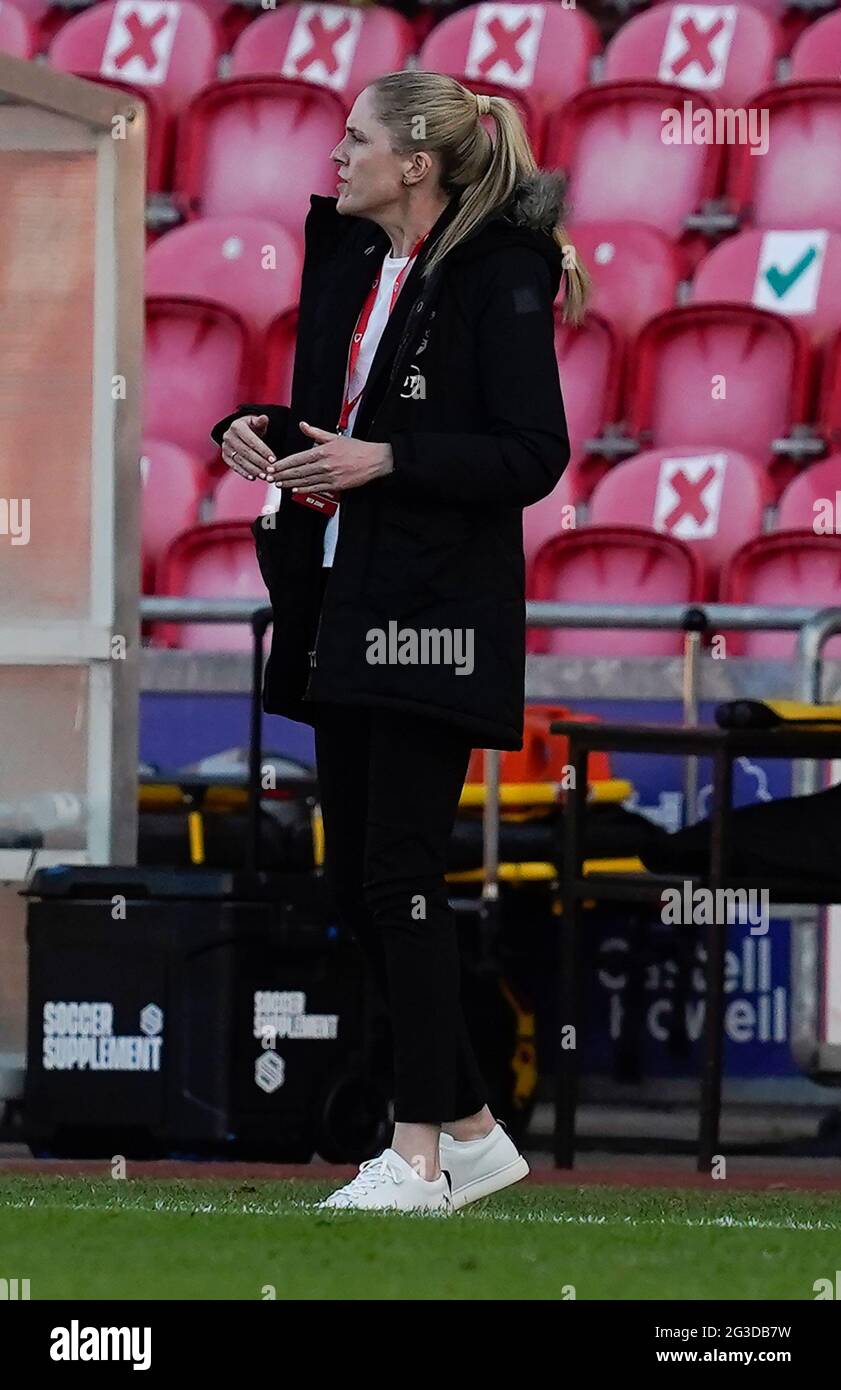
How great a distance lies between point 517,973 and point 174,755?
3.80 ft

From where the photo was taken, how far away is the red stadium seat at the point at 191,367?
30.5ft

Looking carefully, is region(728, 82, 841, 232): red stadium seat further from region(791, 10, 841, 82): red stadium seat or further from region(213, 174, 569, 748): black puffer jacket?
region(213, 174, 569, 748): black puffer jacket

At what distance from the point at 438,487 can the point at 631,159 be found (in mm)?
6438

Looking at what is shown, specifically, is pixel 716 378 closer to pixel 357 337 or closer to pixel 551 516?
pixel 551 516

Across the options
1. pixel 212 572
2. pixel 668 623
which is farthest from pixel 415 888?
pixel 212 572

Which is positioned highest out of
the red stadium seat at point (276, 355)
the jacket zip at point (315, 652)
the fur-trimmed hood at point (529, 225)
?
the red stadium seat at point (276, 355)

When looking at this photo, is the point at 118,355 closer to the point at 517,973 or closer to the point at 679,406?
the point at 517,973

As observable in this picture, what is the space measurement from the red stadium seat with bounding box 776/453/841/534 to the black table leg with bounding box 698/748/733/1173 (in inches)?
115

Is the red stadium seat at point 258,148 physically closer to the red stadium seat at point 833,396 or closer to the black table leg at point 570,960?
the red stadium seat at point 833,396

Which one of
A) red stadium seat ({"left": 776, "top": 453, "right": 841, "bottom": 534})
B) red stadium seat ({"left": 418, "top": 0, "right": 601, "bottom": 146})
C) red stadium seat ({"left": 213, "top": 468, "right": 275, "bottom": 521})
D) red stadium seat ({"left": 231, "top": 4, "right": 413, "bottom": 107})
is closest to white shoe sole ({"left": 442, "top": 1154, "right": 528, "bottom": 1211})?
red stadium seat ({"left": 776, "top": 453, "right": 841, "bottom": 534})

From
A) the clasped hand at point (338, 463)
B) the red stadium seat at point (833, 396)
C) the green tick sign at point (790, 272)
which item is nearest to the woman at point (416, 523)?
the clasped hand at point (338, 463)

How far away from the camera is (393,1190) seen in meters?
3.71

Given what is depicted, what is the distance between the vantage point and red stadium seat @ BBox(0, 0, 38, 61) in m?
10.8

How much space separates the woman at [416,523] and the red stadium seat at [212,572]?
4168 mm
